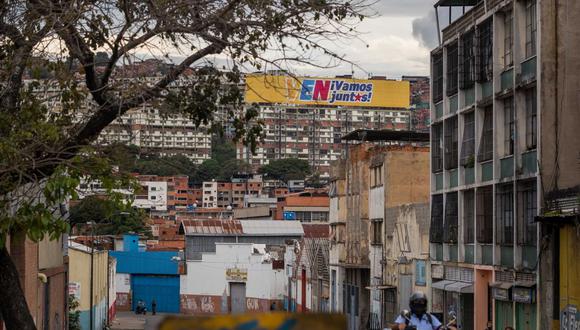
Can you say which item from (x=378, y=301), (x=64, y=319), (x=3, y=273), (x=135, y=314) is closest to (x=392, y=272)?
(x=378, y=301)

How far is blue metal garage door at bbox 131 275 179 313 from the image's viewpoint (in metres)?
91.7

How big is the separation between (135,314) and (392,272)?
140 ft

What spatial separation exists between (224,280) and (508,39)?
5481 centimetres

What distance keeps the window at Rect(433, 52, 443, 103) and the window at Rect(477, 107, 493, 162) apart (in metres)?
4.85

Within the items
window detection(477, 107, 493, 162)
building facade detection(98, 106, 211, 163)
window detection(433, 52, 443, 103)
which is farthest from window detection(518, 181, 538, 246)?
building facade detection(98, 106, 211, 163)

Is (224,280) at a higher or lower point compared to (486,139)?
lower

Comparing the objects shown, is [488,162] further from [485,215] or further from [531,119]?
[531,119]

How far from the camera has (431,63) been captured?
41.4 meters

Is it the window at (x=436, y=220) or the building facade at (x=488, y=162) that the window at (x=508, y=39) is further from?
the window at (x=436, y=220)

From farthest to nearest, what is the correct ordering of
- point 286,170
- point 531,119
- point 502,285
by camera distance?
point 286,170
point 502,285
point 531,119

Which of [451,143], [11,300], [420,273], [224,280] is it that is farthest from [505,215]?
[224,280]

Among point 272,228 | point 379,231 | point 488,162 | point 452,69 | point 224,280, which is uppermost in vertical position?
point 452,69

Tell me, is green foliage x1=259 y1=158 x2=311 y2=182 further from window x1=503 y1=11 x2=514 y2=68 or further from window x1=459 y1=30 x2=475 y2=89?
window x1=503 y1=11 x2=514 y2=68

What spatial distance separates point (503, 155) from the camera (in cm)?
3344
